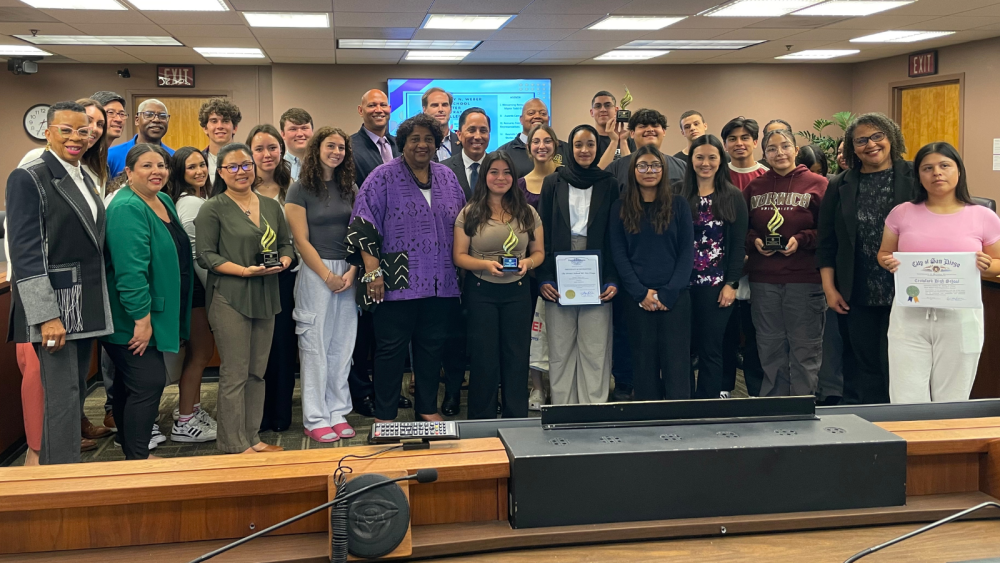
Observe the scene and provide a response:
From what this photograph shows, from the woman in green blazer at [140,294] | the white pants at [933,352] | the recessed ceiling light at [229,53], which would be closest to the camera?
the woman in green blazer at [140,294]

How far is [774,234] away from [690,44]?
5938mm

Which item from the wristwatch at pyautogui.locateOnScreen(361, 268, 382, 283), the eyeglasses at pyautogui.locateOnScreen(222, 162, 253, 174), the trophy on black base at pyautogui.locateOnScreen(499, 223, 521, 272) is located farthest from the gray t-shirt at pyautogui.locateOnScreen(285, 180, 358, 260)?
the trophy on black base at pyautogui.locateOnScreen(499, 223, 521, 272)

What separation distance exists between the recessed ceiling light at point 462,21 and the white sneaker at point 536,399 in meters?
4.16

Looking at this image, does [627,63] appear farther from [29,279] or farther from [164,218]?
[29,279]

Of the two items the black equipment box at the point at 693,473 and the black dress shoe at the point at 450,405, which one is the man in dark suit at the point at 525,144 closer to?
the black dress shoe at the point at 450,405

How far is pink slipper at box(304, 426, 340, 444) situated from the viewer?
3.54 m

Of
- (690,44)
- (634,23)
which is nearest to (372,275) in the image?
(634,23)

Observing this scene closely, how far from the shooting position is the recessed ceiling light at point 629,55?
9320mm

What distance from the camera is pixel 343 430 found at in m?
3.61

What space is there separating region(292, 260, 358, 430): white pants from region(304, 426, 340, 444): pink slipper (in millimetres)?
25

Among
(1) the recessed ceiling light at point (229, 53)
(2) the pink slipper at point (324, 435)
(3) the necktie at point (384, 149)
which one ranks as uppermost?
(1) the recessed ceiling light at point (229, 53)

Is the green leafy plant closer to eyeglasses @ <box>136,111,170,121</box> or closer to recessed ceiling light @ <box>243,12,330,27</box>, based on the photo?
recessed ceiling light @ <box>243,12,330,27</box>

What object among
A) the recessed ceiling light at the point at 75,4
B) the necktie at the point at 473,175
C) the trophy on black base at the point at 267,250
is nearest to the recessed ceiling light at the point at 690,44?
the necktie at the point at 473,175

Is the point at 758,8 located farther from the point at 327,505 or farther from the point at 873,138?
the point at 327,505
